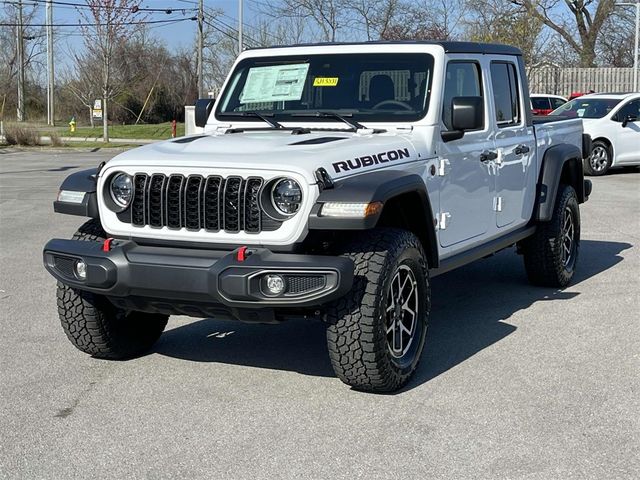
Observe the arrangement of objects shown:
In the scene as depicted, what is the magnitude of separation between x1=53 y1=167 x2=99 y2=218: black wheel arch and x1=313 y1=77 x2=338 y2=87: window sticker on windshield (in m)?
1.67

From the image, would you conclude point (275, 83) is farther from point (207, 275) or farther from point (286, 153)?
point (207, 275)

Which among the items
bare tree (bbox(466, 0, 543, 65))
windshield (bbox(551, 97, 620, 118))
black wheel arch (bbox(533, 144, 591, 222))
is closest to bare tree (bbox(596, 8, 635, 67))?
bare tree (bbox(466, 0, 543, 65))

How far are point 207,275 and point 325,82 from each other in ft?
7.19

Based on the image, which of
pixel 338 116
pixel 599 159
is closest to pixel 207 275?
pixel 338 116

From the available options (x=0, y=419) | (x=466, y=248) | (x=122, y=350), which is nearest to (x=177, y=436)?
(x=0, y=419)

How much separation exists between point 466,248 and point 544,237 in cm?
163

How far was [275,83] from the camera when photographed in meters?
6.83

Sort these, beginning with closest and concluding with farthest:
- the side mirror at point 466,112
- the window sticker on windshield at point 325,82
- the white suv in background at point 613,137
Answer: the side mirror at point 466,112
the window sticker on windshield at point 325,82
the white suv in background at point 613,137

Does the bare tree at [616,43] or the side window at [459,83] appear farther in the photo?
the bare tree at [616,43]

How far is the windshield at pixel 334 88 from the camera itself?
6.36 metres

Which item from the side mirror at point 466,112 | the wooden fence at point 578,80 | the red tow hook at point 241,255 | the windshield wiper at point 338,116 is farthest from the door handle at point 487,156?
the wooden fence at point 578,80

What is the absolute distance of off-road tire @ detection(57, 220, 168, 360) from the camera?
18.8ft

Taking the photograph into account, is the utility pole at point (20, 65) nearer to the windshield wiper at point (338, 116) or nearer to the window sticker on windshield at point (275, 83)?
the window sticker on windshield at point (275, 83)

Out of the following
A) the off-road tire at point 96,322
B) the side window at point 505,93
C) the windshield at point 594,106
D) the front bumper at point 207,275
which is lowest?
the off-road tire at point 96,322
